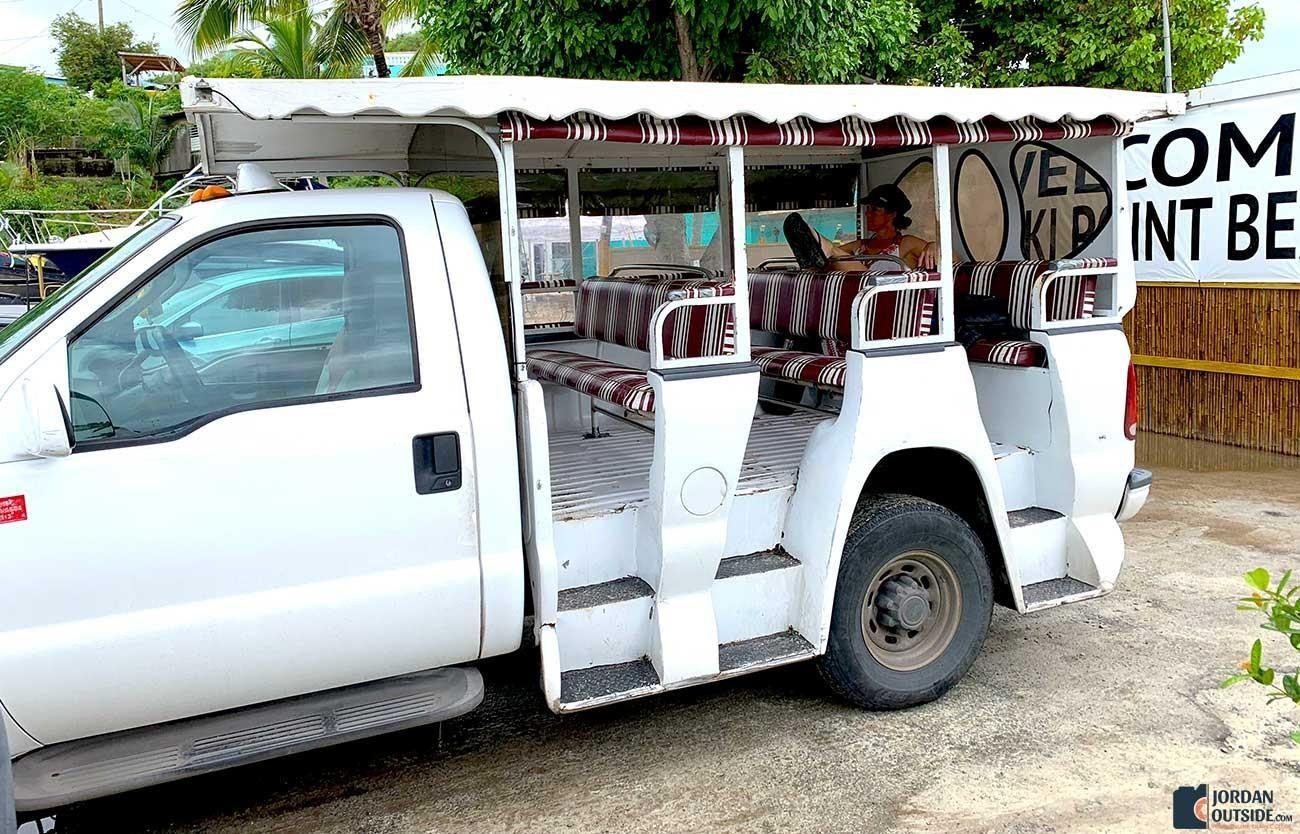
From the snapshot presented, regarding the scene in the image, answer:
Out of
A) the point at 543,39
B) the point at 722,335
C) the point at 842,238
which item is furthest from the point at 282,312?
the point at 543,39

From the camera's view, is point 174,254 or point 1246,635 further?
point 1246,635

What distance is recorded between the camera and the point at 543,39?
811 cm

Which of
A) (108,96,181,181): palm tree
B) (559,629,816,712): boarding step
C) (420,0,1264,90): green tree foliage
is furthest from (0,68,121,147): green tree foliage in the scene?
(559,629,816,712): boarding step

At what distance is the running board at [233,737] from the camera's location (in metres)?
3.02

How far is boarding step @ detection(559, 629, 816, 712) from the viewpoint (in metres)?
3.62

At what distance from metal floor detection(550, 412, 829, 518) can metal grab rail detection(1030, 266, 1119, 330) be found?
1.14 m

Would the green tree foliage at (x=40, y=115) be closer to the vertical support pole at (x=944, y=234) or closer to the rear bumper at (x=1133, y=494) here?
the vertical support pole at (x=944, y=234)

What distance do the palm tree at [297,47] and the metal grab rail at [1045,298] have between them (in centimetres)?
1432

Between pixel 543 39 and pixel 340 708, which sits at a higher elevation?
pixel 543 39

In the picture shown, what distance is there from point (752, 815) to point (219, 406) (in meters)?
2.11

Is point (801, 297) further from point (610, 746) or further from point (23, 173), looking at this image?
point (23, 173)

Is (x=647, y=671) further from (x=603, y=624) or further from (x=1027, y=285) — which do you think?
(x=1027, y=285)

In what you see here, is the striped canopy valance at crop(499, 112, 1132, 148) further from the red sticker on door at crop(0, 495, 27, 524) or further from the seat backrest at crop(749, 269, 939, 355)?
the red sticker on door at crop(0, 495, 27, 524)

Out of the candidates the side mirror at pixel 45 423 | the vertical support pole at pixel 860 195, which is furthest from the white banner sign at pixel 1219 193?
the side mirror at pixel 45 423
